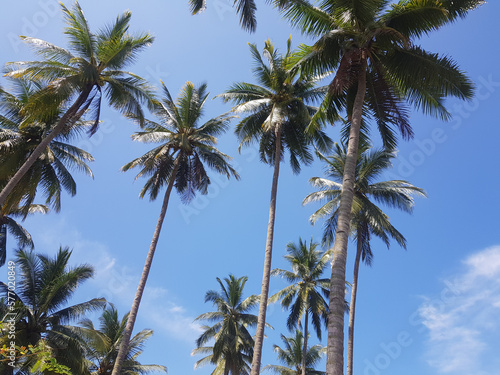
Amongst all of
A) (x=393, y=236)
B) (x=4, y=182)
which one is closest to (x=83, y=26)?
(x=4, y=182)

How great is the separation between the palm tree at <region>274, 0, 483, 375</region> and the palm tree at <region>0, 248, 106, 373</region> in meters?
15.4

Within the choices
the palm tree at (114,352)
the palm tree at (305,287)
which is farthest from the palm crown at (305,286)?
the palm tree at (114,352)

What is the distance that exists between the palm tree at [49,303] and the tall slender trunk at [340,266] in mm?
15020

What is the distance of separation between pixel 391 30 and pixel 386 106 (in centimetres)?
260

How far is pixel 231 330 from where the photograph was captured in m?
30.4

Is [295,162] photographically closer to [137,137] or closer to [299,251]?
[137,137]

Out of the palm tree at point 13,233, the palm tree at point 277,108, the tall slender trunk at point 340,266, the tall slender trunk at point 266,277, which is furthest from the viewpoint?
the palm tree at point 13,233

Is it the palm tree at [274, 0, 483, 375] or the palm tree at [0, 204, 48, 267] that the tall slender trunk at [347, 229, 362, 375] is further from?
the palm tree at [0, 204, 48, 267]

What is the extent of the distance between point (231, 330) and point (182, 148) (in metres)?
16.4

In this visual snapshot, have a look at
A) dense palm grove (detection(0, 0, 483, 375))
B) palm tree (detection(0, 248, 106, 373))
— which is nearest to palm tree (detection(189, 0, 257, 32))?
dense palm grove (detection(0, 0, 483, 375))

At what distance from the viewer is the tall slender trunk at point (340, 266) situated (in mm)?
7645

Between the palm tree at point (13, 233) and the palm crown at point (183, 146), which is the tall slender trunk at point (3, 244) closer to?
the palm tree at point (13, 233)

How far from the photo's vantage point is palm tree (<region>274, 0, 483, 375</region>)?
1056 centimetres

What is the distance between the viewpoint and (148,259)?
1842cm
